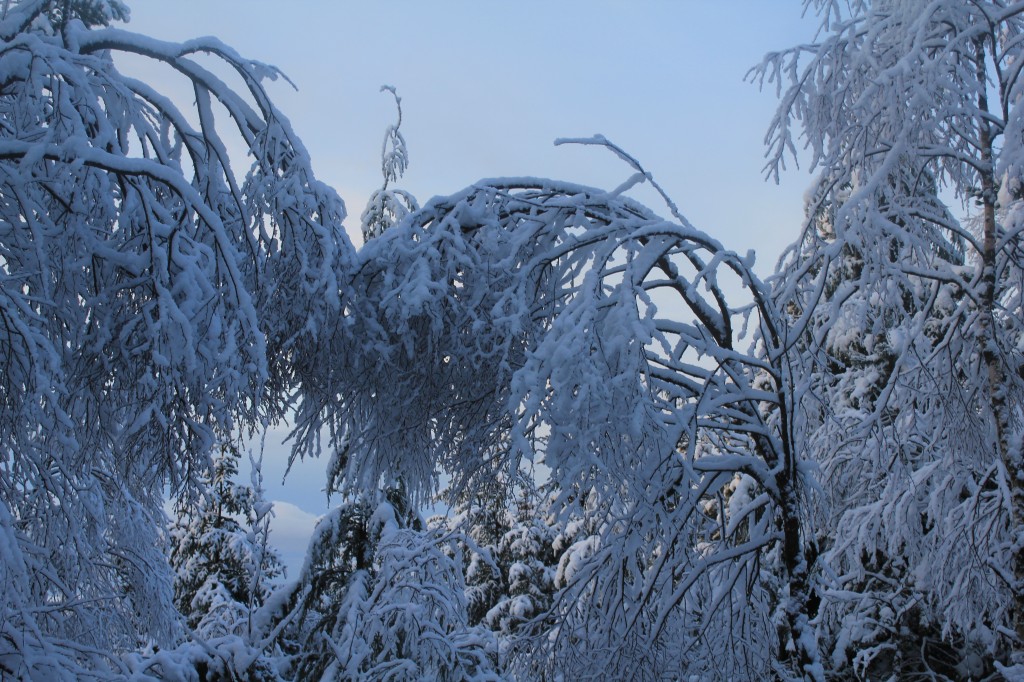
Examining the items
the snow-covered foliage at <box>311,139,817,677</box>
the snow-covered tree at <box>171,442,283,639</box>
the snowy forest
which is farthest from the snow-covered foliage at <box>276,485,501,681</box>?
the snow-covered tree at <box>171,442,283,639</box>

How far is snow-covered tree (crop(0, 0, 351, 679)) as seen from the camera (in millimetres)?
2994

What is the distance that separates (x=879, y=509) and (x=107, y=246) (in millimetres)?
7745

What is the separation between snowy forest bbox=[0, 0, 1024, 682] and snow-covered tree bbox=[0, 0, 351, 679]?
2 centimetres

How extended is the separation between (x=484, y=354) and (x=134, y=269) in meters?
1.61

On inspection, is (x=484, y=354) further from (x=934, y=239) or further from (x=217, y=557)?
(x=217, y=557)

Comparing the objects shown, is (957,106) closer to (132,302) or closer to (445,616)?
(132,302)

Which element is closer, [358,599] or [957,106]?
[957,106]

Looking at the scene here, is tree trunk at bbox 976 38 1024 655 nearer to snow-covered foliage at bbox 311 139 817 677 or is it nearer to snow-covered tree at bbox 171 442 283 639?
snow-covered foliage at bbox 311 139 817 677

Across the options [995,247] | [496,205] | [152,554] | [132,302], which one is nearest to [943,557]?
[995,247]

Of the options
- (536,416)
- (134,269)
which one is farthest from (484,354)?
(134,269)

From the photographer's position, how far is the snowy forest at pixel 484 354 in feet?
10.5

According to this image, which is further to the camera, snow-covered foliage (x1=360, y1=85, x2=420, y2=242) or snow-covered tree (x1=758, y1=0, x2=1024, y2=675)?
snow-covered foliage (x1=360, y1=85, x2=420, y2=242)

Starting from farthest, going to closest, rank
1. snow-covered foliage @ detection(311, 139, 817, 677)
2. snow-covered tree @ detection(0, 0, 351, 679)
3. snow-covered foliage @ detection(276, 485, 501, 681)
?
snow-covered foliage @ detection(276, 485, 501, 681) < snow-covered foliage @ detection(311, 139, 817, 677) < snow-covered tree @ detection(0, 0, 351, 679)

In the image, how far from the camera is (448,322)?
4.24 m
